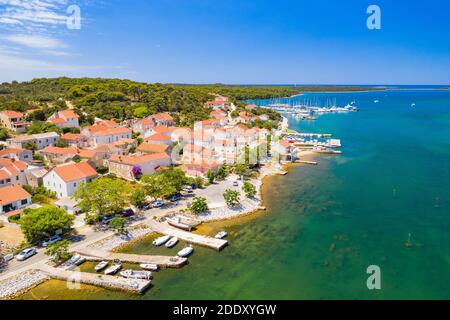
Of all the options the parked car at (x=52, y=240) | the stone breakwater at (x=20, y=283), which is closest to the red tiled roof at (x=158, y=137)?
the parked car at (x=52, y=240)

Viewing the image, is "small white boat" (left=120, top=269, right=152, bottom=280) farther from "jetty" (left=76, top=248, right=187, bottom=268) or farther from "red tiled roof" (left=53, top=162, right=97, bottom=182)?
"red tiled roof" (left=53, top=162, right=97, bottom=182)

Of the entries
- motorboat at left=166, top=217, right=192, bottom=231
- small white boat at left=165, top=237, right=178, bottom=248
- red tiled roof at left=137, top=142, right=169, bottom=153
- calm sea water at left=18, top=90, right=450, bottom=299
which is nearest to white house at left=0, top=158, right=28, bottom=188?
red tiled roof at left=137, top=142, right=169, bottom=153

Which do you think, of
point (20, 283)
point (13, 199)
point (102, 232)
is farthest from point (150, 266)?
point (13, 199)

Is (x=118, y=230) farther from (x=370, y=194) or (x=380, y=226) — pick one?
(x=370, y=194)

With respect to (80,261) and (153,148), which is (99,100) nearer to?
(153,148)

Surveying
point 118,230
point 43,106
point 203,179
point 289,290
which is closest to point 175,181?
point 203,179

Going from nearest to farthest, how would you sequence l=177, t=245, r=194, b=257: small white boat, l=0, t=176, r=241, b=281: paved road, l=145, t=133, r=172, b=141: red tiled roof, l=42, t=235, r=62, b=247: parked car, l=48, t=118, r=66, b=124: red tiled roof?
l=0, t=176, r=241, b=281: paved road
l=177, t=245, r=194, b=257: small white boat
l=42, t=235, r=62, b=247: parked car
l=145, t=133, r=172, b=141: red tiled roof
l=48, t=118, r=66, b=124: red tiled roof

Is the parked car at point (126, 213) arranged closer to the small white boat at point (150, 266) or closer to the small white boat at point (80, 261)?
the small white boat at point (80, 261)

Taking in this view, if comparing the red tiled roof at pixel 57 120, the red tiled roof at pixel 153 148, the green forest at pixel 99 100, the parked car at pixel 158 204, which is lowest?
the parked car at pixel 158 204
